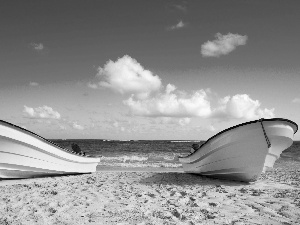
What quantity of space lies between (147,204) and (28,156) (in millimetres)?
5406

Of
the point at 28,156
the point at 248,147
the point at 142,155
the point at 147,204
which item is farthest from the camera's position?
the point at 142,155

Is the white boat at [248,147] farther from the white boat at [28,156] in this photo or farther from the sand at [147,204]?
the white boat at [28,156]

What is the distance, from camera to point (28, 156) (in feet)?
31.3

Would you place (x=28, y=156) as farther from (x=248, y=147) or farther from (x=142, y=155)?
(x=142, y=155)

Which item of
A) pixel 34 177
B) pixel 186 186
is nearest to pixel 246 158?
pixel 186 186

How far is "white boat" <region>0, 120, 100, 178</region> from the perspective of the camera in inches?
346

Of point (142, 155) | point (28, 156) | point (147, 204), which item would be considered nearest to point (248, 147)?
point (147, 204)

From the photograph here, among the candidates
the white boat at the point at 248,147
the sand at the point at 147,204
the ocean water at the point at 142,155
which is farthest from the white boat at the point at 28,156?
the ocean water at the point at 142,155

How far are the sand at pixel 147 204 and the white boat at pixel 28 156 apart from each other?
2.88 feet

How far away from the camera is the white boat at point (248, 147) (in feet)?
26.4

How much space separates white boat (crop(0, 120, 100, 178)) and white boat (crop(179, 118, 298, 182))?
226 inches

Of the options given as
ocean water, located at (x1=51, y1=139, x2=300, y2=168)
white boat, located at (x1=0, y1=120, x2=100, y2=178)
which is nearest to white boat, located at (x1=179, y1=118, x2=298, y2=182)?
white boat, located at (x1=0, y1=120, x2=100, y2=178)

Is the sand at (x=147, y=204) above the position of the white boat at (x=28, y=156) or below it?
below

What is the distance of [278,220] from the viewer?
4.91m
